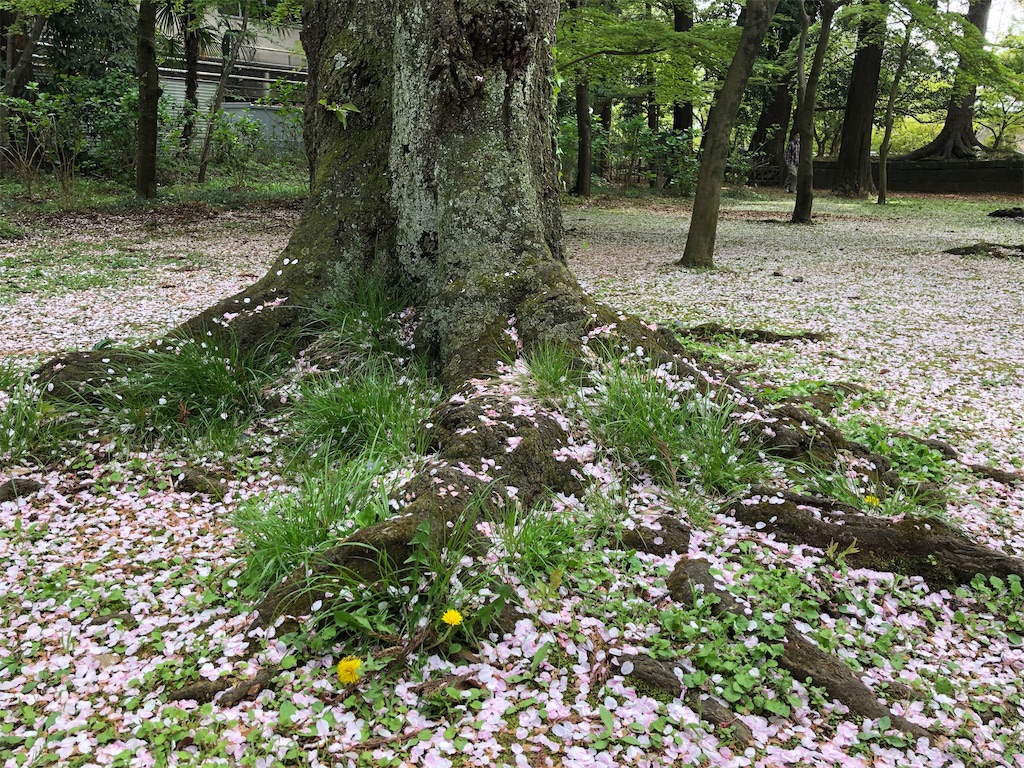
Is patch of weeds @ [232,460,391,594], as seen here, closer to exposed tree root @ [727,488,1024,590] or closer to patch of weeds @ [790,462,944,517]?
exposed tree root @ [727,488,1024,590]

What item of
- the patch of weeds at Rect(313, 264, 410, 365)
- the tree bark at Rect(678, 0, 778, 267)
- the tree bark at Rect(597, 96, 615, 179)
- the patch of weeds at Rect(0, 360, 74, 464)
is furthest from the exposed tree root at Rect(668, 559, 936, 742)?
the tree bark at Rect(597, 96, 615, 179)

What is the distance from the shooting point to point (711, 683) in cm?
199

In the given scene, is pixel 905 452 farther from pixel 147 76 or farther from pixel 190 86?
pixel 190 86

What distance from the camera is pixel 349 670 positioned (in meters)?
1.86

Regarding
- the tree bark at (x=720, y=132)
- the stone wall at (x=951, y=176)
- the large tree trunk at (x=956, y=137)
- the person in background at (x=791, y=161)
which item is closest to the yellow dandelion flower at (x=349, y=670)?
the tree bark at (x=720, y=132)

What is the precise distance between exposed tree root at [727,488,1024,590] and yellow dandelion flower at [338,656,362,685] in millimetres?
1478

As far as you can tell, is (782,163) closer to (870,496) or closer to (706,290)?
(706,290)

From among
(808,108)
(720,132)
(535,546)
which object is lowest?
(535,546)

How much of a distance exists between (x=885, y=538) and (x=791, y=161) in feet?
78.7

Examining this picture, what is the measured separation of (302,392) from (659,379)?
1583 millimetres

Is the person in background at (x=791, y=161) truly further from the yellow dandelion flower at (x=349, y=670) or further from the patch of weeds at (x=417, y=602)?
the yellow dandelion flower at (x=349, y=670)

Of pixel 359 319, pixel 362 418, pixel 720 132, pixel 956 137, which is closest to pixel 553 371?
pixel 362 418

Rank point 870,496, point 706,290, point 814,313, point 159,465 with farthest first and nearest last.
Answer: point 706,290, point 814,313, point 159,465, point 870,496

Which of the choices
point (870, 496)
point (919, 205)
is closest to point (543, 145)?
point (870, 496)
